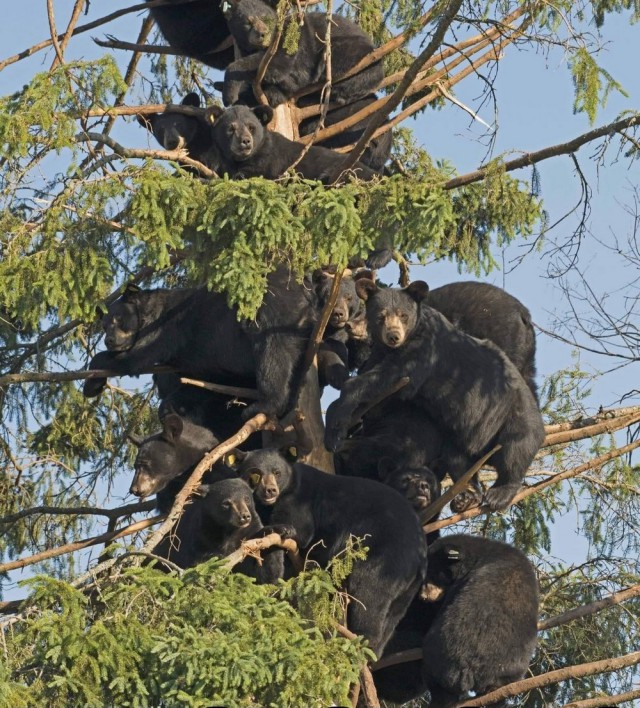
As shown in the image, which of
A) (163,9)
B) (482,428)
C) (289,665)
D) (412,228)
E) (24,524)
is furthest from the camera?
(163,9)

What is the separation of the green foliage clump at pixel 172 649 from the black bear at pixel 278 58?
255 inches

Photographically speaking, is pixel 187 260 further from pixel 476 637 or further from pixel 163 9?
pixel 163 9

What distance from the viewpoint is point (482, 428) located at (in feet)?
37.6

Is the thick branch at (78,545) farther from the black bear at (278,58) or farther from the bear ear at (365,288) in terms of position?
the black bear at (278,58)

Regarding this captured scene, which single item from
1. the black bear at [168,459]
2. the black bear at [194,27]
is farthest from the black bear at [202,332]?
the black bear at [194,27]

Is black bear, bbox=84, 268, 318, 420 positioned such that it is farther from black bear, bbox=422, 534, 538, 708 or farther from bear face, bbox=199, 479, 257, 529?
black bear, bbox=422, 534, 538, 708

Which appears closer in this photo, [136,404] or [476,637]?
[476,637]

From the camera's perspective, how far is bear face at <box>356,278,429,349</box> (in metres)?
11.0

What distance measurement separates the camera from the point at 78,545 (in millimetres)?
10172

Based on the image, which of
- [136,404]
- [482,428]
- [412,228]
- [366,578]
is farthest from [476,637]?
[136,404]

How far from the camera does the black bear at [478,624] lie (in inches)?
400

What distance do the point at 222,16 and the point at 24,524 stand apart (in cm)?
580

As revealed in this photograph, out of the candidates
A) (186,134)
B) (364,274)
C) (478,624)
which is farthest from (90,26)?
(478,624)

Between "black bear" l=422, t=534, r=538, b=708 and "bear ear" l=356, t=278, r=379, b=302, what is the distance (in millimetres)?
2178
